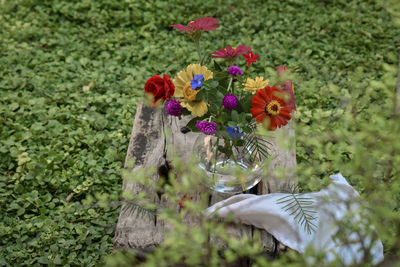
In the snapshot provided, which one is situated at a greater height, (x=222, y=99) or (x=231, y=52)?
(x=231, y=52)

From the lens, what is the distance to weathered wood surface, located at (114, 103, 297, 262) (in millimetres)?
1532

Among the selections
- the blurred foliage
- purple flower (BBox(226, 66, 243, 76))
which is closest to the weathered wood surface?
the blurred foliage

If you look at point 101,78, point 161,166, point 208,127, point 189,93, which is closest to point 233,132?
point 208,127

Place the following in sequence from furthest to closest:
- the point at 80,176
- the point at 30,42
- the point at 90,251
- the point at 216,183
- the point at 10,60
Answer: the point at 30,42 < the point at 10,60 < the point at 80,176 < the point at 90,251 < the point at 216,183

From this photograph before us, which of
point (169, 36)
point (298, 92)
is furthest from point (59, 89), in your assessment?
point (298, 92)

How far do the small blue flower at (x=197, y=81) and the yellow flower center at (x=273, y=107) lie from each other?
23 cm

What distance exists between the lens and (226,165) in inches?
64.4

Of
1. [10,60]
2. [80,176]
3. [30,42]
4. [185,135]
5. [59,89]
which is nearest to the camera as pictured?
[185,135]

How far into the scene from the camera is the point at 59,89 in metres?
3.24

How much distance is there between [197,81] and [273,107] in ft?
0.86

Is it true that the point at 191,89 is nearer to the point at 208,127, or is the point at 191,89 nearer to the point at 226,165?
the point at 208,127

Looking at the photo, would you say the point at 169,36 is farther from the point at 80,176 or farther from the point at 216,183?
the point at 216,183

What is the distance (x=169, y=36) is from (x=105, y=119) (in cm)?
115

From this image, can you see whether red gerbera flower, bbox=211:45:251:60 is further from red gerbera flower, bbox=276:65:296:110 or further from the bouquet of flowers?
red gerbera flower, bbox=276:65:296:110
